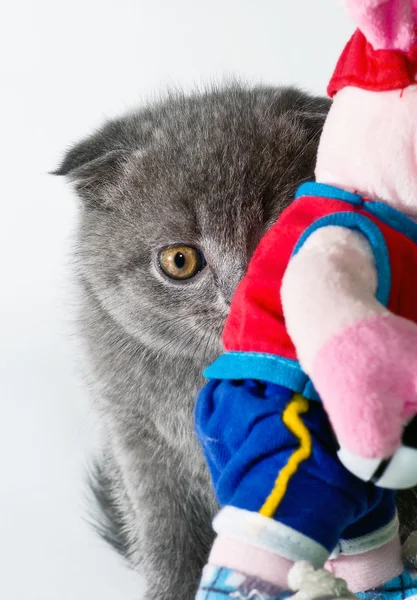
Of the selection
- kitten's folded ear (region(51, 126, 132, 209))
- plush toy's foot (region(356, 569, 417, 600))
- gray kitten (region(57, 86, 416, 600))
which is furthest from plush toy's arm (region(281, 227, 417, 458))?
kitten's folded ear (region(51, 126, 132, 209))

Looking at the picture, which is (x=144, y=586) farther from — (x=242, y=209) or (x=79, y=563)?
(x=242, y=209)

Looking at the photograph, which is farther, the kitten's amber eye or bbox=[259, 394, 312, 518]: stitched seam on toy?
the kitten's amber eye

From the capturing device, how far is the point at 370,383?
475mm

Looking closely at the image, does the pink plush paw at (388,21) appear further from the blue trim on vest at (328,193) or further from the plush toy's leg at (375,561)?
the plush toy's leg at (375,561)

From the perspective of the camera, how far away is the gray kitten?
0.85m

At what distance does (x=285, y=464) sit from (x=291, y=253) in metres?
0.15

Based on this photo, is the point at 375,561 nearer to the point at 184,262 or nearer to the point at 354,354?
the point at 354,354

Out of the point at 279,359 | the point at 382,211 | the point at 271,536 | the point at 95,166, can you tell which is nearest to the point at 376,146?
the point at 382,211

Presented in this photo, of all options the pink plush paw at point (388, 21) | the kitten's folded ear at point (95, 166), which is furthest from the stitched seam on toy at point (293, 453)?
the kitten's folded ear at point (95, 166)

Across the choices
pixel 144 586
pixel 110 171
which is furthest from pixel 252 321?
pixel 144 586

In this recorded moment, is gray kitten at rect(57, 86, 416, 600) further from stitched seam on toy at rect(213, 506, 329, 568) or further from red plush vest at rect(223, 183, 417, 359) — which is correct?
stitched seam on toy at rect(213, 506, 329, 568)

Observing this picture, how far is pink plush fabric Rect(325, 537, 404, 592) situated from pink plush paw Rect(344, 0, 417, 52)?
0.38 meters

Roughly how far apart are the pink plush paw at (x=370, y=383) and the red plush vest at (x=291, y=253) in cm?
5

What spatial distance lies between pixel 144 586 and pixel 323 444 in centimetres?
66
